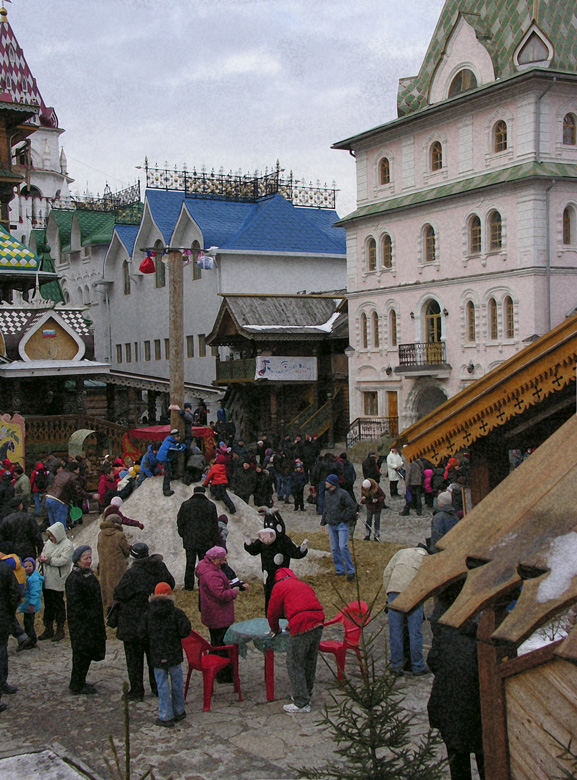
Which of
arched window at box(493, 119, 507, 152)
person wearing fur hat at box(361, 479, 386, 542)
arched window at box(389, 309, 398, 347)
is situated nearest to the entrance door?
arched window at box(389, 309, 398, 347)

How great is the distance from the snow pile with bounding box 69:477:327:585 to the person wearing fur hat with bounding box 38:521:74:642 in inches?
108

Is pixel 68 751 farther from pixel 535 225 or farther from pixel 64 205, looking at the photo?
pixel 64 205

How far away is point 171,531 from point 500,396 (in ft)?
23.1

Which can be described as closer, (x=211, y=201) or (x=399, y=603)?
(x=399, y=603)

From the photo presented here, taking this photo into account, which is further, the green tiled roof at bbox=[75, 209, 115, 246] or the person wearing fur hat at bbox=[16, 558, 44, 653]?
the green tiled roof at bbox=[75, 209, 115, 246]

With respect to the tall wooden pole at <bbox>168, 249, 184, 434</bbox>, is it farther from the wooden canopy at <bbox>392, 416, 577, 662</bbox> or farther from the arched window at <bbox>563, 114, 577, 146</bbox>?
the arched window at <bbox>563, 114, 577, 146</bbox>

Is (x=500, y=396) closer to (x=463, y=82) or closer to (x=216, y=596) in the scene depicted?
(x=216, y=596)

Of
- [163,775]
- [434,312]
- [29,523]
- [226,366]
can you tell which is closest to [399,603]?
[163,775]

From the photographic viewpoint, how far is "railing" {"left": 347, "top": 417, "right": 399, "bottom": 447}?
1340 inches

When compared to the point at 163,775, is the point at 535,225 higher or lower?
higher

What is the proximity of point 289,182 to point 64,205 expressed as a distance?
2252 centimetres

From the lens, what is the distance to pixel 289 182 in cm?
4816

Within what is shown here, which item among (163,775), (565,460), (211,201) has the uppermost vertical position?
(211,201)

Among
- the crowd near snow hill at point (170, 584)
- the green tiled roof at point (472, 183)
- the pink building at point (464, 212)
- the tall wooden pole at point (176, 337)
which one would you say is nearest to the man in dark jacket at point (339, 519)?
the crowd near snow hill at point (170, 584)
